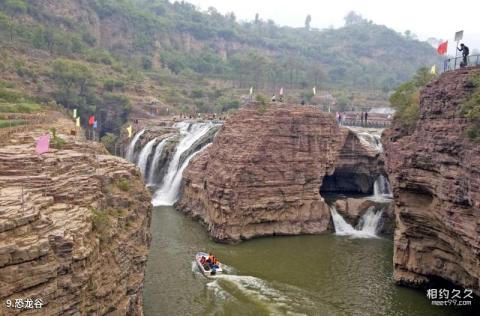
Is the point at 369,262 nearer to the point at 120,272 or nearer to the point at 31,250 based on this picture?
the point at 120,272

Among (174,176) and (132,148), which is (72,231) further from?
(132,148)

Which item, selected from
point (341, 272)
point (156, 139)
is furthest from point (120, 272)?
point (156, 139)

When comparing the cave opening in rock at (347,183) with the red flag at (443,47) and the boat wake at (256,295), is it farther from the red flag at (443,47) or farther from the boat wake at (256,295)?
the boat wake at (256,295)

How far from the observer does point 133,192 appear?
21.6 meters

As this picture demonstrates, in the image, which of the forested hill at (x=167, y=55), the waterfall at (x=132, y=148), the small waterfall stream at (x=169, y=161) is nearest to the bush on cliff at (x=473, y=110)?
the small waterfall stream at (x=169, y=161)

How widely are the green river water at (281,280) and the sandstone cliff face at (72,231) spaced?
16.3 ft

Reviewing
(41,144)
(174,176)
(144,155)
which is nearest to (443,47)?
(41,144)

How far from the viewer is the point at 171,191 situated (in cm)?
4675

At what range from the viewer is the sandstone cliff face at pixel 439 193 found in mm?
20891

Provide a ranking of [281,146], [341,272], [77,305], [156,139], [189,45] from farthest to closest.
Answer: [189,45] → [156,139] → [281,146] → [341,272] → [77,305]

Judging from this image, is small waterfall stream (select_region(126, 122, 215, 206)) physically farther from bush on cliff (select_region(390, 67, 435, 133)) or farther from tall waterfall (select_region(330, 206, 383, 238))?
bush on cliff (select_region(390, 67, 435, 133))

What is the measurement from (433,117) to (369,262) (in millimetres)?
11102

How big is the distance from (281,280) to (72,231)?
16.1 m

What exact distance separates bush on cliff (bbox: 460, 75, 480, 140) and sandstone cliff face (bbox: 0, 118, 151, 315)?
50.0 ft
